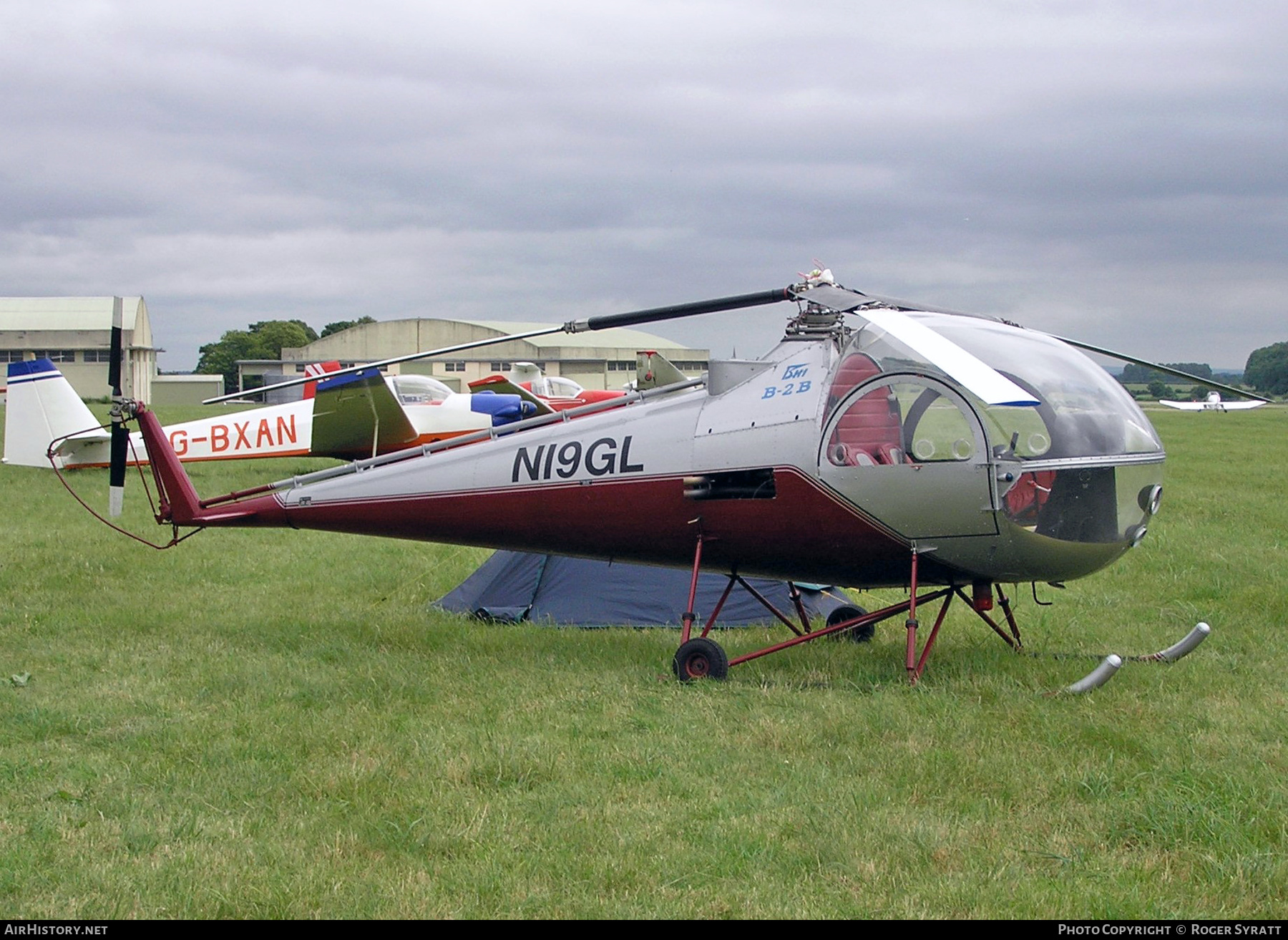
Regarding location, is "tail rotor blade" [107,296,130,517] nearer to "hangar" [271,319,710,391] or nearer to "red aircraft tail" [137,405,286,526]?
"red aircraft tail" [137,405,286,526]

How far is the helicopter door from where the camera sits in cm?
670

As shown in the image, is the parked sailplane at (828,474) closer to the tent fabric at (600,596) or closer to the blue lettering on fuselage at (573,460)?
the blue lettering on fuselage at (573,460)

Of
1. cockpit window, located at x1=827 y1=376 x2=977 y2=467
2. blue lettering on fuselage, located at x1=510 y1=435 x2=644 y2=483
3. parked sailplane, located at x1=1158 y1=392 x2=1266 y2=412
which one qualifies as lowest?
blue lettering on fuselage, located at x1=510 y1=435 x2=644 y2=483

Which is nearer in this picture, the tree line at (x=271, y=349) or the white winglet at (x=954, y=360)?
the white winglet at (x=954, y=360)

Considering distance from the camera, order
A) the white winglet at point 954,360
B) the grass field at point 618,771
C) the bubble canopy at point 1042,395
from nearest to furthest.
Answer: the grass field at point 618,771 → the white winglet at point 954,360 → the bubble canopy at point 1042,395

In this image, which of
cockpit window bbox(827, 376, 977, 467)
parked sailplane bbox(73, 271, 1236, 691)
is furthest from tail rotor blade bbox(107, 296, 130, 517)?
cockpit window bbox(827, 376, 977, 467)

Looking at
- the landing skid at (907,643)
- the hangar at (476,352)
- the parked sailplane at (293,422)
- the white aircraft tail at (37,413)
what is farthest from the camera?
the hangar at (476,352)

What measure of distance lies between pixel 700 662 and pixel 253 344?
11701cm

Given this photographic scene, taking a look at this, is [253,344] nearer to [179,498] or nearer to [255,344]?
[255,344]

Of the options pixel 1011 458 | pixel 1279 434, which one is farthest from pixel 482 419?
pixel 1279 434

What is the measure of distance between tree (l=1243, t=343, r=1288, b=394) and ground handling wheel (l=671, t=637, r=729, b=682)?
12347 cm

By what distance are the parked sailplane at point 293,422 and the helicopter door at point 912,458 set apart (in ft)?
35.3

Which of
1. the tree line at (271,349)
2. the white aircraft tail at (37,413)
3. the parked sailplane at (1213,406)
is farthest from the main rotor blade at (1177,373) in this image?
the tree line at (271,349)

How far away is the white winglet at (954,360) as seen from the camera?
4996mm
